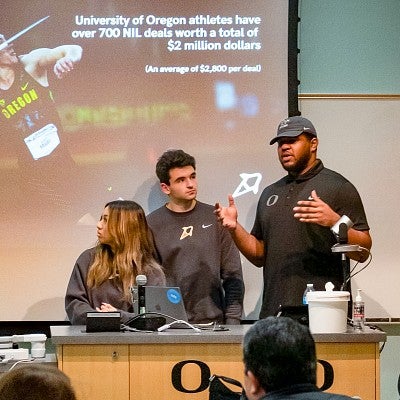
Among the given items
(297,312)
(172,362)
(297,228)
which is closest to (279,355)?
(172,362)

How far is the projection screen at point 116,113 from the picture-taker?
5551 millimetres

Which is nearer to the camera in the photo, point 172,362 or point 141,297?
point 172,362

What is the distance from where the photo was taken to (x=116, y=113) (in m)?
5.61

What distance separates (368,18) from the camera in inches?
225

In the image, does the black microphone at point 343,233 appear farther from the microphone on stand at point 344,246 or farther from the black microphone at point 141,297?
the black microphone at point 141,297

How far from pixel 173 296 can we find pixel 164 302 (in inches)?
2.0

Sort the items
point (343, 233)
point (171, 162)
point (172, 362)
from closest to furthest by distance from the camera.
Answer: point (172, 362) → point (343, 233) → point (171, 162)

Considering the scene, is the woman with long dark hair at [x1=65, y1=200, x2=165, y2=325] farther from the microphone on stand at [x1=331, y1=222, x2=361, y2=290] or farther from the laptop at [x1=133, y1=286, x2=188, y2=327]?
the microphone on stand at [x1=331, y1=222, x2=361, y2=290]

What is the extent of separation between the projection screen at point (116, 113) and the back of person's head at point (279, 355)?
9.95 feet

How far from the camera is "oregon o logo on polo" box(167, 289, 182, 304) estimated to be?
4379 mm

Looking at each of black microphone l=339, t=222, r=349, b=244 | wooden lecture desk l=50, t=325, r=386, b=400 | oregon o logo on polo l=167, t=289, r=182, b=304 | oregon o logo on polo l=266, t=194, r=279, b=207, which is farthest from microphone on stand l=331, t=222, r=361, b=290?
oregon o logo on polo l=167, t=289, r=182, b=304

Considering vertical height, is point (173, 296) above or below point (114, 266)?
below

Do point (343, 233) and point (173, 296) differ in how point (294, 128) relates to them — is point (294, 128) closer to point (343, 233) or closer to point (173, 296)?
point (343, 233)

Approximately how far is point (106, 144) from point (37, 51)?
672 mm
